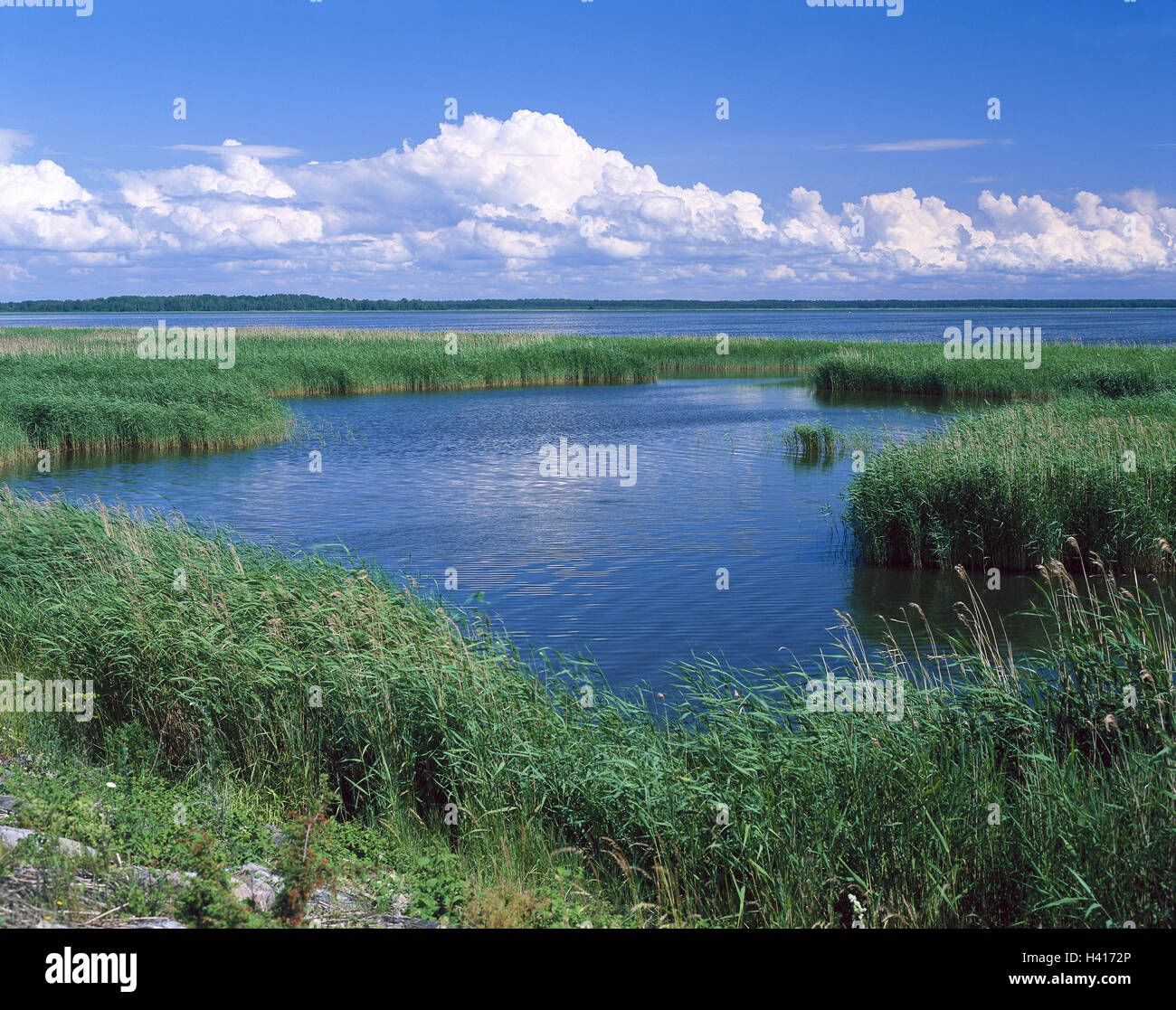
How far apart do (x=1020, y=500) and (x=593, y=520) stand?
8.45 m

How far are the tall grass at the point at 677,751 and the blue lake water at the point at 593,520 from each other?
9.12ft

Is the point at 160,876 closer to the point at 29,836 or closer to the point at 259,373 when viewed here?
the point at 29,836

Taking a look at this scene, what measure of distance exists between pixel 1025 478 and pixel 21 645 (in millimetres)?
14751

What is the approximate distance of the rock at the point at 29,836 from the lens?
19.2 feet

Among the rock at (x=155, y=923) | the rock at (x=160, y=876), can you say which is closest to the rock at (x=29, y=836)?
the rock at (x=160, y=876)

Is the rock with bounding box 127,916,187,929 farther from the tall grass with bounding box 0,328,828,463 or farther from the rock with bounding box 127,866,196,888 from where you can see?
the tall grass with bounding box 0,328,828,463

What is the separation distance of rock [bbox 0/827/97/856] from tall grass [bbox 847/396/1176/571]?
13910mm

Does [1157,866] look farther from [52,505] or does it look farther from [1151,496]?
[52,505]

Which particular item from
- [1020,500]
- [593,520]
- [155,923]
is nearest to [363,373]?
[593,520]

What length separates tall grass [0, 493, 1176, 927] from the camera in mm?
5910

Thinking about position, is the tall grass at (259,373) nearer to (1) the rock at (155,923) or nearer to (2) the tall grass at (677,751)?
(2) the tall grass at (677,751)

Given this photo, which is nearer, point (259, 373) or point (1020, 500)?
point (1020, 500)

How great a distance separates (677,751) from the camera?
786cm

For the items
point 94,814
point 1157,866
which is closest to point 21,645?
point 94,814
